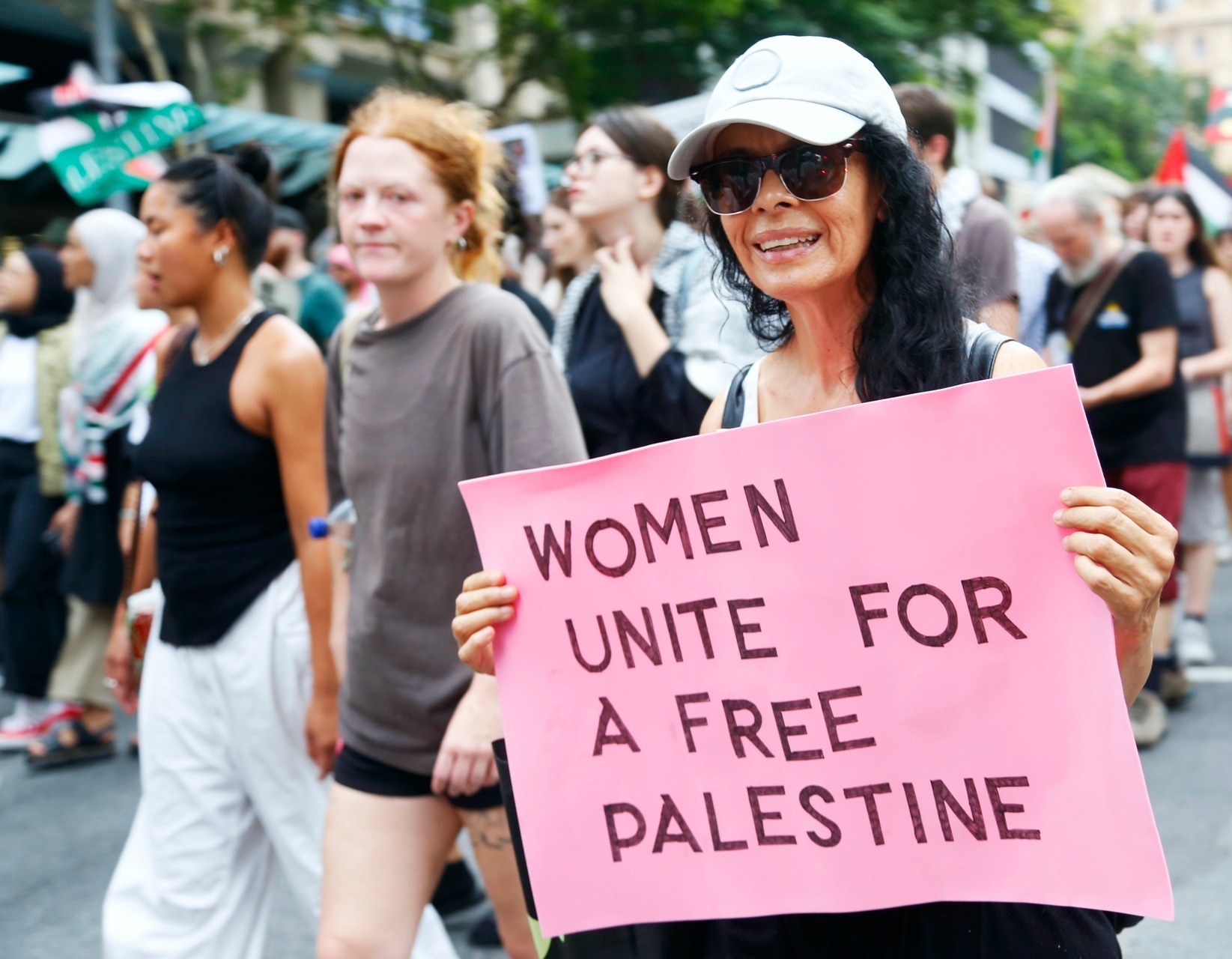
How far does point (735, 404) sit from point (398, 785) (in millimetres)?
1037

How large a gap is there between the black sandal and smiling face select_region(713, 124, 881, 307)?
4919mm

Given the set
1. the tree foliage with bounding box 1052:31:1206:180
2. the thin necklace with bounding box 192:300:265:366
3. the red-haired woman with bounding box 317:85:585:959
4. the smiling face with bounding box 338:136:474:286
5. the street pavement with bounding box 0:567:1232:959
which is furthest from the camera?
the tree foliage with bounding box 1052:31:1206:180

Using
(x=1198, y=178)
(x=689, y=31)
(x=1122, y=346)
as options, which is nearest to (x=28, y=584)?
(x=1122, y=346)

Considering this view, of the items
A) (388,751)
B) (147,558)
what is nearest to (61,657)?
(147,558)

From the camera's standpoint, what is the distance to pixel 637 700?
5.74ft

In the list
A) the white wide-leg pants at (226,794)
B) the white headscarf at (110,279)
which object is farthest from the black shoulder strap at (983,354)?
the white headscarf at (110,279)

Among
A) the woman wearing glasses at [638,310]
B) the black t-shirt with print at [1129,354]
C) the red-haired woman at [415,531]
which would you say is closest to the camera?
the red-haired woman at [415,531]

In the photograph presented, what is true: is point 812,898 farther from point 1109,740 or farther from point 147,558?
point 147,558

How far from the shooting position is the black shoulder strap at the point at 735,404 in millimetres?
1896

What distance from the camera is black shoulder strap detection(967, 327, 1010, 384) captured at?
5.38ft

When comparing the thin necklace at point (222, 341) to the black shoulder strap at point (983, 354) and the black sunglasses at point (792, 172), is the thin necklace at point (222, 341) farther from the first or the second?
the black shoulder strap at point (983, 354)

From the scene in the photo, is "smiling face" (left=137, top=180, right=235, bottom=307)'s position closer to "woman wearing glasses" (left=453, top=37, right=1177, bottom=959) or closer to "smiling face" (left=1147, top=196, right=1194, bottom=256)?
"woman wearing glasses" (left=453, top=37, right=1177, bottom=959)

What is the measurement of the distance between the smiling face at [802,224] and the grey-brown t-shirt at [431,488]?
0.76 meters

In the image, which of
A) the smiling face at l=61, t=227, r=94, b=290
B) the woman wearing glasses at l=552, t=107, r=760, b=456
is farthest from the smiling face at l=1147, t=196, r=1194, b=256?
the smiling face at l=61, t=227, r=94, b=290
